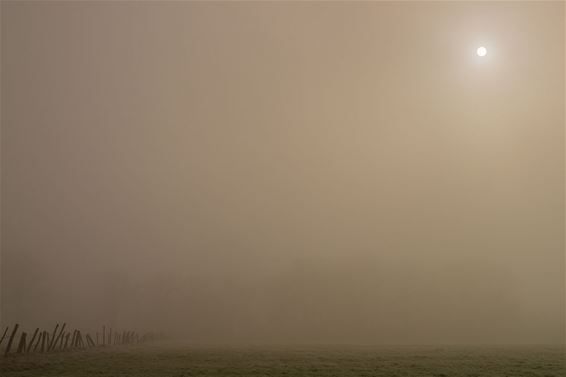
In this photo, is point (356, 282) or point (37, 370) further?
point (356, 282)

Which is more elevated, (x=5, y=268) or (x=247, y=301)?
(x=5, y=268)

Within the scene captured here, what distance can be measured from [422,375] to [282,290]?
5738 inches

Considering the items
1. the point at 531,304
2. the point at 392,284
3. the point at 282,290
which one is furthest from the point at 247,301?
the point at 531,304

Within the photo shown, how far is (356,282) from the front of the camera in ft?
586

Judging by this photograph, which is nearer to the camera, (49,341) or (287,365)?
(287,365)

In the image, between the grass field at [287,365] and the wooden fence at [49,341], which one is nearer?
the grass field at [287,365]

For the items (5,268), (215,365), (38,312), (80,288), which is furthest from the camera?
(80,288)

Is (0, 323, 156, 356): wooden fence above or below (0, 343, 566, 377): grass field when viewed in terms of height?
below

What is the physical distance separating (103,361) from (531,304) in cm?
17545

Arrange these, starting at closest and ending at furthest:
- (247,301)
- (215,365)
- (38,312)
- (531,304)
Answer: (215,365)
(38,312)
(531,304)
(247,301)

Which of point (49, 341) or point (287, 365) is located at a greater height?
point (287, 365)

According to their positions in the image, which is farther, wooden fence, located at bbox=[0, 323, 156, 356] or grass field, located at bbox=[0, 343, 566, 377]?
wooden fence, located at bbox=[0, 323, 156, 356]

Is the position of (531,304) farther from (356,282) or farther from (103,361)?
(103,361)

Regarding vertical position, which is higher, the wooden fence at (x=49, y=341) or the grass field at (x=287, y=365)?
the grass field at (x=287, y=365)
